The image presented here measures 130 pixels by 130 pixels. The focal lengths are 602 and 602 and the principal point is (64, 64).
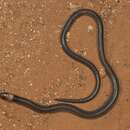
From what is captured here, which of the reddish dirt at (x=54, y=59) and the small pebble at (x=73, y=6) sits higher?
the small pebble at (x=73, y=6)

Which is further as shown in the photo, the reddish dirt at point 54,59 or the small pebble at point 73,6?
the small pebble at point 73,6

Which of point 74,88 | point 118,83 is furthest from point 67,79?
point 118,83

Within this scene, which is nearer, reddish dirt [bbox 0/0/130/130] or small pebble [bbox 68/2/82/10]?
reddish dirt [bbox 0/0/130/130]

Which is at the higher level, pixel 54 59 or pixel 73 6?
pixel 73 6

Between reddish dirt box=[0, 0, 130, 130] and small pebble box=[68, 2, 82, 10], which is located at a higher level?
small pebble box=[68, 2, 82, 10]

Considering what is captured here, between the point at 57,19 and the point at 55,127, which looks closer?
the point at 55,127

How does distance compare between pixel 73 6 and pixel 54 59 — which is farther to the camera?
pixel 73 6

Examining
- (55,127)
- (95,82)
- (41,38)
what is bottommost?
(55,127)

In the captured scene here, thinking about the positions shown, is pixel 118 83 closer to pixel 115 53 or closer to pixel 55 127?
pixel 115 53
